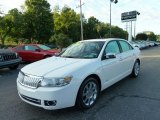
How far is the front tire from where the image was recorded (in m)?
4.39

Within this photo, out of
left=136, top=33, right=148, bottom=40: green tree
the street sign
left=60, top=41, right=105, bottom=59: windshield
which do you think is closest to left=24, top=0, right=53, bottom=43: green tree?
the street sign

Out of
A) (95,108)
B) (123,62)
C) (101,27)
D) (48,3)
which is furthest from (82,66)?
(101,27)

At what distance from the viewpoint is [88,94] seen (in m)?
4.68

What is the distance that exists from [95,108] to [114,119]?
671mm

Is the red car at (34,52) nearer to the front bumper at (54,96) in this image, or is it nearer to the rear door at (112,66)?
the rear door at (112,66)

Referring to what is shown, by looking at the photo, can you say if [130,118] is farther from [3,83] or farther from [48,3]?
[48,3]

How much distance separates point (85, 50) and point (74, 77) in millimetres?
1597

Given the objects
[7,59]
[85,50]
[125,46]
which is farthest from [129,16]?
[85,50]

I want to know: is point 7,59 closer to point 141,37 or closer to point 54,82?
point 54,82

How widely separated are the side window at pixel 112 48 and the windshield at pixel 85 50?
191 mm

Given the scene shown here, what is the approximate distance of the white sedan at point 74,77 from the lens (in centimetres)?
404

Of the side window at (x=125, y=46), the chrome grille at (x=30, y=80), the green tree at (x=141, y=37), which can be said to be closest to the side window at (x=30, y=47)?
the side window at (x=125, y=46)

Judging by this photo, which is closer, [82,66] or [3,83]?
[82,66]

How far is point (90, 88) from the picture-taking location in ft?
15.5
